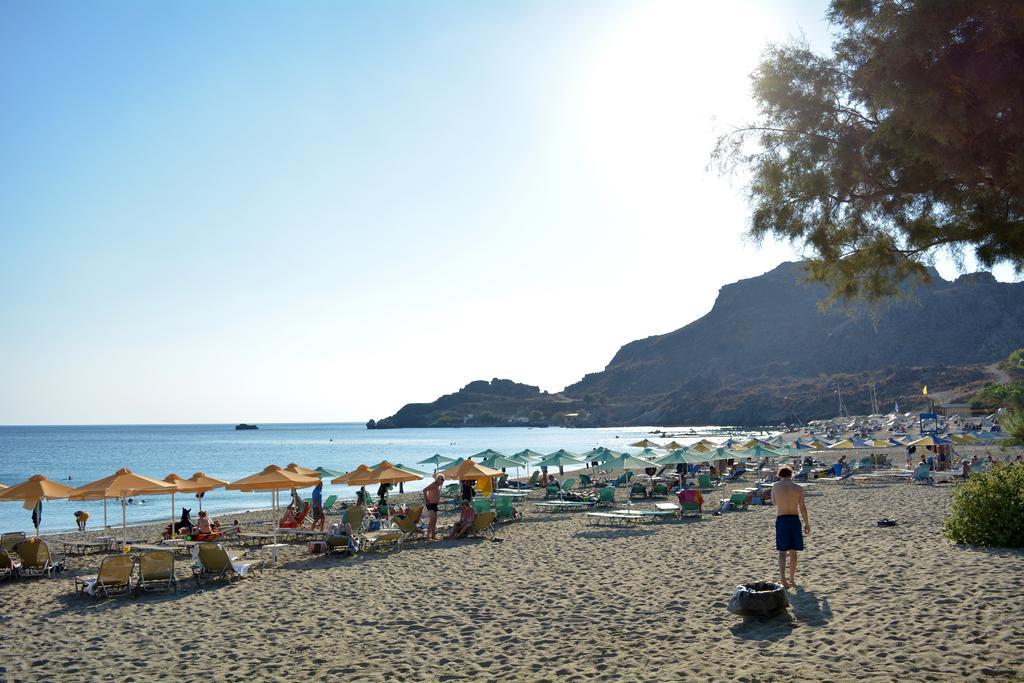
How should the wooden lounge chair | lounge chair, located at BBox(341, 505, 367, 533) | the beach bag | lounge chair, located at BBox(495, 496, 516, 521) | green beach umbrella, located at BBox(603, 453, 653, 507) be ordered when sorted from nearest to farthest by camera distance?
the beach bag, lounge chair, located at BBox(341, 505, 367, 533), lounge chair, located at BBox(495, 496, 516, 521), green beach umbrella, located at BBox(603, 453, 653, 507), the wooden lounge chair

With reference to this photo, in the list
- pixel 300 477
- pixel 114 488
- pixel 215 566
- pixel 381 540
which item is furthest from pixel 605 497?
pixel 114 488

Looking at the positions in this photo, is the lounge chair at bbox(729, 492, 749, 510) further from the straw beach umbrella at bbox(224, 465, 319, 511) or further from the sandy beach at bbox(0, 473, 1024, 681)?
the straw beach umbrella at bbox(224, 465, 319, 511)

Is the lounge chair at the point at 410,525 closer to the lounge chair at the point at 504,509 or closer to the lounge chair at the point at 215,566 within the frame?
the lounge chair at the point at 504,509

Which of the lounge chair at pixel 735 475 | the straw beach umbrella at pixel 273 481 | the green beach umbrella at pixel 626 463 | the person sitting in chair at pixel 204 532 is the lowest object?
the lounge chair at pixel 735 475

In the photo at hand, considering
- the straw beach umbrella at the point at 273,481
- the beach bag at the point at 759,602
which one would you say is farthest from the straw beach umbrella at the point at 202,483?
the beach bag at the point at 759,602

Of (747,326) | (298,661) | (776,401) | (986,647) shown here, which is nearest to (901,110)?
(986,647)

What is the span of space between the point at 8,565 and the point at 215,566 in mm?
3520

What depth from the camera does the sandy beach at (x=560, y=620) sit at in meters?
6.09

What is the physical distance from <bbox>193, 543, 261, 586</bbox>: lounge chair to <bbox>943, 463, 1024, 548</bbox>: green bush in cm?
1015

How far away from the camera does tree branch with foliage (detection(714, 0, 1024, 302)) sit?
4629 millimetres

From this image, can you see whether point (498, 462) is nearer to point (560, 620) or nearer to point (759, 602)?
point (560, 620)

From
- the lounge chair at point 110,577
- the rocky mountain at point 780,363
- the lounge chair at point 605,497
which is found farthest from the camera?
the rocky mountain at point 780,363

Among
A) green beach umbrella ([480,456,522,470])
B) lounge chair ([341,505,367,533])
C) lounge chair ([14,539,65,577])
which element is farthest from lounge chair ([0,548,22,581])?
green beach umbrella ([480,456,522,470])

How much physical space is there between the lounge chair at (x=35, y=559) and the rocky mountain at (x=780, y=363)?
8645cm
